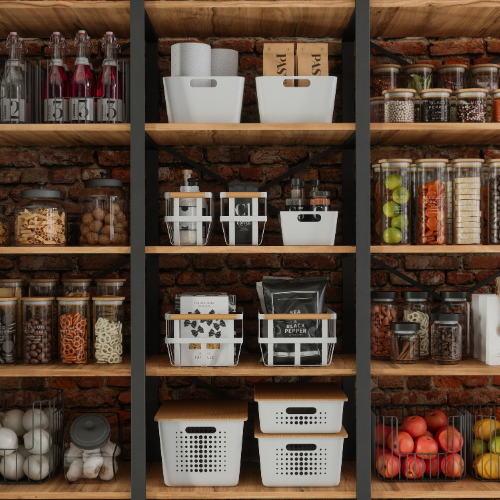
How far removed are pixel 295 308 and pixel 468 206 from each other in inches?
28.8

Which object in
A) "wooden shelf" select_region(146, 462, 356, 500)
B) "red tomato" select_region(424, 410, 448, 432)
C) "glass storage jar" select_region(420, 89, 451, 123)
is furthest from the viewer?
"red tomato" select_region(424, 410, 448, 432)

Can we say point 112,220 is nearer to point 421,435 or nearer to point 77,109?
point 77,109

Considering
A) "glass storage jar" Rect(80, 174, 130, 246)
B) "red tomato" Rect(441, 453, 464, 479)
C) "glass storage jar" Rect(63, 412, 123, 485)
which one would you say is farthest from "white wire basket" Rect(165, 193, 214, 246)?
"red tomato" Rect(441, 453, 464, 479)

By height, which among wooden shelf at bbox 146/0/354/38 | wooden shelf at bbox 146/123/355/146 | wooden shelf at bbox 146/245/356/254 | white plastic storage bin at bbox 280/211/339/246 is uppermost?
wooden shelf at bbox 146/0/354/38

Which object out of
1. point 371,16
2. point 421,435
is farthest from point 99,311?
point 371,16

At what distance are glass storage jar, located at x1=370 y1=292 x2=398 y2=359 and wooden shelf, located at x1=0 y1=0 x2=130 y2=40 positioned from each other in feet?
4.70

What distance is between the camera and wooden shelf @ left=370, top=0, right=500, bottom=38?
1.80m

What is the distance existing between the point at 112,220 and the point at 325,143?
0.92 metres

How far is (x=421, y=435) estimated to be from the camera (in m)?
1.89

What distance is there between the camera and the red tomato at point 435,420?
195 cm

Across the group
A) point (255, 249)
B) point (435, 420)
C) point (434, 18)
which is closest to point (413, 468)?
point (435, 420)

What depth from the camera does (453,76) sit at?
1.92m

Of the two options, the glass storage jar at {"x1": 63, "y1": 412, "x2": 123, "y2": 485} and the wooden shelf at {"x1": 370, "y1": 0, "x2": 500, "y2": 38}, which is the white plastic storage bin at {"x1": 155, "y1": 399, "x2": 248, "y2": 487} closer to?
the glass storage jar at {"x1": 63, "y1": 412, "x2": 123, "y2": 485}

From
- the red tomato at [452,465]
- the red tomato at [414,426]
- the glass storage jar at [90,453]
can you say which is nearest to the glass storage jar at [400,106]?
the red tomato at [414,426]
